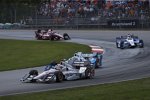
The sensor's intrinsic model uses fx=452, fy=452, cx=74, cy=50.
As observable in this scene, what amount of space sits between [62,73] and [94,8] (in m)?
29.5

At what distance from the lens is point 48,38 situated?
39844 millimetres

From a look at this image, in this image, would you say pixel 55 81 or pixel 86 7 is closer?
pixel 55 81

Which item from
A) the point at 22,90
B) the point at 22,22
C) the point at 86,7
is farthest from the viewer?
the point at 22,22

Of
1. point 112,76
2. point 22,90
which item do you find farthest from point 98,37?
point 22,90

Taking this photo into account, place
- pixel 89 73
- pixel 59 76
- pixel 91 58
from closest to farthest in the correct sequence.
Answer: pixel 59 76 → pixel 89 73 → pixel 91 58

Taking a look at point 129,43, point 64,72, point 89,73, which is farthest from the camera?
point 129,43

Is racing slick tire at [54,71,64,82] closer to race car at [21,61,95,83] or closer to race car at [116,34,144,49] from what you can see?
race car at [21,61,95,83]

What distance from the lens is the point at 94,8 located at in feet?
149

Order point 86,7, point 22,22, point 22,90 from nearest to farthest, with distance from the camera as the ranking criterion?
point 22,90
point 86,7
point 22,22

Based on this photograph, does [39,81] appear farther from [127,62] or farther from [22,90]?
[127,62]

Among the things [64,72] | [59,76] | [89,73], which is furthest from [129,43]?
[59,76]

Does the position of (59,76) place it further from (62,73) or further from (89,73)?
(89,73)

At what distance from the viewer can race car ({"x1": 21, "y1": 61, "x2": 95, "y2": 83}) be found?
16.1 metres

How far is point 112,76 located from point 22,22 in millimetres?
34224
